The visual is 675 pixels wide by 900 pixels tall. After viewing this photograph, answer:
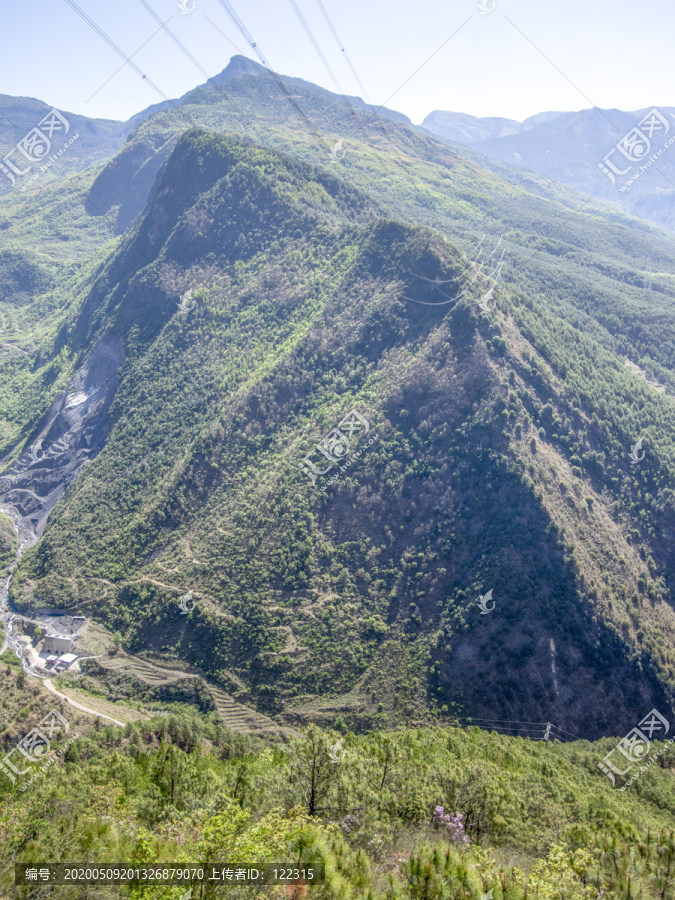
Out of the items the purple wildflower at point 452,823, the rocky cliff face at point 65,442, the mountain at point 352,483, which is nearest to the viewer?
the purple wildflower at point 452,823

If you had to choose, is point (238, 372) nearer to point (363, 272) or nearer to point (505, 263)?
point (363, 272)

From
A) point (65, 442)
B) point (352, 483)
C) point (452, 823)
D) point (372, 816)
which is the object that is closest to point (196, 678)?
point (352, 483)

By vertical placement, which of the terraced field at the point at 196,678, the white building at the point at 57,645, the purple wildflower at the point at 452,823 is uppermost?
the white building at the point at 57,645

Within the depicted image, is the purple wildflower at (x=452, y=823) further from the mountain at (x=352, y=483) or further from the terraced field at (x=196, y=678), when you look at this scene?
the terraced field at (x=196, y=678)

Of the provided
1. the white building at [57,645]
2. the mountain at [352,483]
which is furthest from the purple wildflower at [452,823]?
the white building at [57,645]

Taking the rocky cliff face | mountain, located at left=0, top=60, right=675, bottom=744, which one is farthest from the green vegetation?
the rocky cliff face

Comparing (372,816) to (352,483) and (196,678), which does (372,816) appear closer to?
(196,678)

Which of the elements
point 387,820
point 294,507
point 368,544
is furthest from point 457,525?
point 387,820

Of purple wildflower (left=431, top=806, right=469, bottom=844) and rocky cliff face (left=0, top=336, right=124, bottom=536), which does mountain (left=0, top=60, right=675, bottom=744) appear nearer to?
rocky cliff face (left=0, top=336, right=124, bottom=536)
